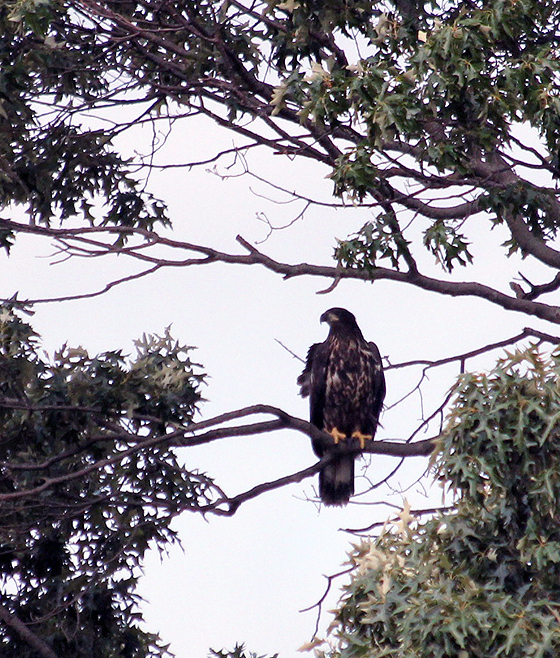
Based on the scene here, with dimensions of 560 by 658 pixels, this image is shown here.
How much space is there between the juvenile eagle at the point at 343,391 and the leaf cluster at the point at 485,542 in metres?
4.27

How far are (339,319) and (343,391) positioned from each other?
0.70 metres

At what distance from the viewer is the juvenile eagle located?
9828 mm

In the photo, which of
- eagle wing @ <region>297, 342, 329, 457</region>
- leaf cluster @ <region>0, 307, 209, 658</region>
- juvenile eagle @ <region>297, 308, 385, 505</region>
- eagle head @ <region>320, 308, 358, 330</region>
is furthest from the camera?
eagle head @ <region>320, 308, 358, 330</region>

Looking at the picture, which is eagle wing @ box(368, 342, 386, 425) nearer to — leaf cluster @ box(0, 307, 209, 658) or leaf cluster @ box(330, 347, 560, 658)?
leaf cluster @ box(0, 307, 209, 658)

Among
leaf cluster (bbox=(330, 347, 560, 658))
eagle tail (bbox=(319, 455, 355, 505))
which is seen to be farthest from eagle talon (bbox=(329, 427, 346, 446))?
leaf cluster (bbox=(330, 347, 560, 658))

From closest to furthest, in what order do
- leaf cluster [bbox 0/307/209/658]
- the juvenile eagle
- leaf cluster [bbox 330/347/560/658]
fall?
leaf cluster [bbox 330/347/560/658], leaf cluster [bbox 0/307/209/658], the juvenile eagle

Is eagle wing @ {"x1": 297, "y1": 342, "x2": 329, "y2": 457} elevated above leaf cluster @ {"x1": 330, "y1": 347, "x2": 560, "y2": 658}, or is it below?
above

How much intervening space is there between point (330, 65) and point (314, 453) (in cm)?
398

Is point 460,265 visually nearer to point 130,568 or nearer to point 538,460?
point 538,460

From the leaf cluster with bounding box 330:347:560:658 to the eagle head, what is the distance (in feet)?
15.4

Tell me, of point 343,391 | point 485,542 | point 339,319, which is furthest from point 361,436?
point 485,542

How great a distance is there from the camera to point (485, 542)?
17.5 ft

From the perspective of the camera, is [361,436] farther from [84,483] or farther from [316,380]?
[84,483]

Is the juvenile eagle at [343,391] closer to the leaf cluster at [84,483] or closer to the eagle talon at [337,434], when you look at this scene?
the eagle talon at [337,434]
